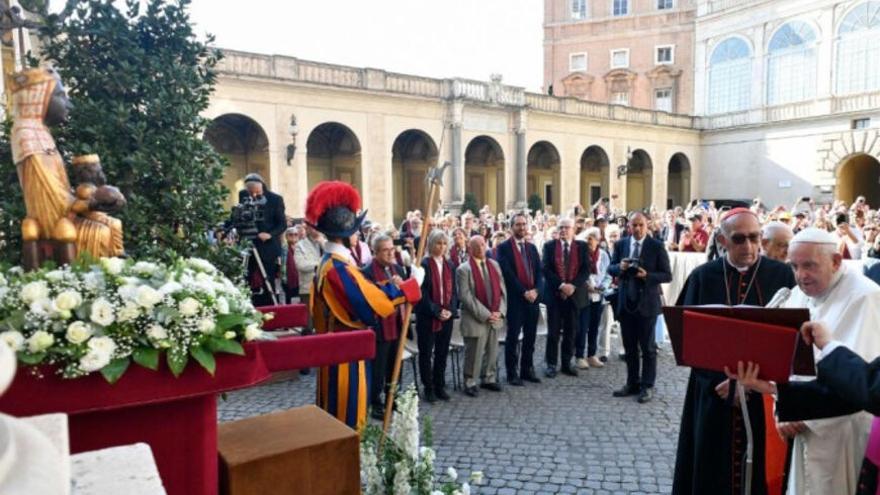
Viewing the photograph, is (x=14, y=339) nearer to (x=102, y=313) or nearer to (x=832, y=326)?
(x=102, y=313)

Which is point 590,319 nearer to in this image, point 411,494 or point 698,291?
point 698,291

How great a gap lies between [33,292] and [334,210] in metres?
2.06

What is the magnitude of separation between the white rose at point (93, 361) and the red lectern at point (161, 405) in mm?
89

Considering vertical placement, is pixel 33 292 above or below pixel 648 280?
above

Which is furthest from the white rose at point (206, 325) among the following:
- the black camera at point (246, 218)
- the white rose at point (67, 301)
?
the black camera at point (246, 218)

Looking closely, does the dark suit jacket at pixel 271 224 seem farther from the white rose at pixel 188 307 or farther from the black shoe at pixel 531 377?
the white rose at pixel 188 307

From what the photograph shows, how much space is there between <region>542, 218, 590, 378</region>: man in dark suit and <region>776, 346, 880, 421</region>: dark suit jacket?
4.75 meters

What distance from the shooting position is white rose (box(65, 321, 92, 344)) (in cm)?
194

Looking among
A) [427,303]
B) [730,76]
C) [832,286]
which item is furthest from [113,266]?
[730,76]

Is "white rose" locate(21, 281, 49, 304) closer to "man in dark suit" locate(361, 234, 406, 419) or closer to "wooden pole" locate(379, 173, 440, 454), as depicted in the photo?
"wooden pole" locate(379, 173, 440, 454)

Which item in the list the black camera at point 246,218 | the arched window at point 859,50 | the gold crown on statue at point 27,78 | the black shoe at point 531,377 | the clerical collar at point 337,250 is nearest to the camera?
the gold crown on statue at point 27,78

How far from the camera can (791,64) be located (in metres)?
30.9

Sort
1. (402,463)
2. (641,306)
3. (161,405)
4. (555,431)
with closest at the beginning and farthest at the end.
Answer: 1. (161,405)
2. (402,463)
3. (555,431)
4. (641,306)

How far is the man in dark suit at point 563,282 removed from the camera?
772 cm
